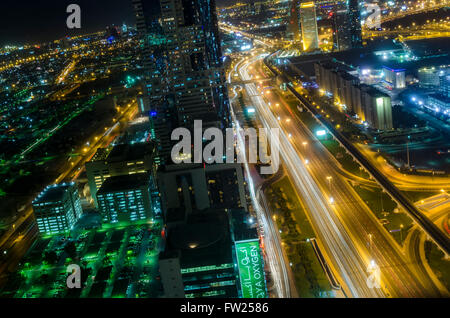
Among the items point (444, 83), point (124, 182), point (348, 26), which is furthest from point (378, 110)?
point (348, 26)

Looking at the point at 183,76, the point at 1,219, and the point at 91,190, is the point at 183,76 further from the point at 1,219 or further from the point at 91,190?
the point at 1,219

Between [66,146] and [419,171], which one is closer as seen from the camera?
[419,171]

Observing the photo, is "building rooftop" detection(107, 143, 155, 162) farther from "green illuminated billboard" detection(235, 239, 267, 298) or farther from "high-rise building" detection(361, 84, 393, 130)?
"high-rise building" detection(361, 84, 393, 130)

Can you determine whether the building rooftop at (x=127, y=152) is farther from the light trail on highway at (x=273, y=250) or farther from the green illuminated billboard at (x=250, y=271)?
the green illuminated billboard at (x=250, y=271)

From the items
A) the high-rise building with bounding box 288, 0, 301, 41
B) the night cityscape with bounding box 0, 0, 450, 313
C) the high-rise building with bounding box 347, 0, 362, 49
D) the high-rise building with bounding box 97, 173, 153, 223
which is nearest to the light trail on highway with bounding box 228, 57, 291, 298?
the night cityscape with bounding box 0, 0, 450, 313

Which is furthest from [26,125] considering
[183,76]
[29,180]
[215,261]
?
[215,261]
